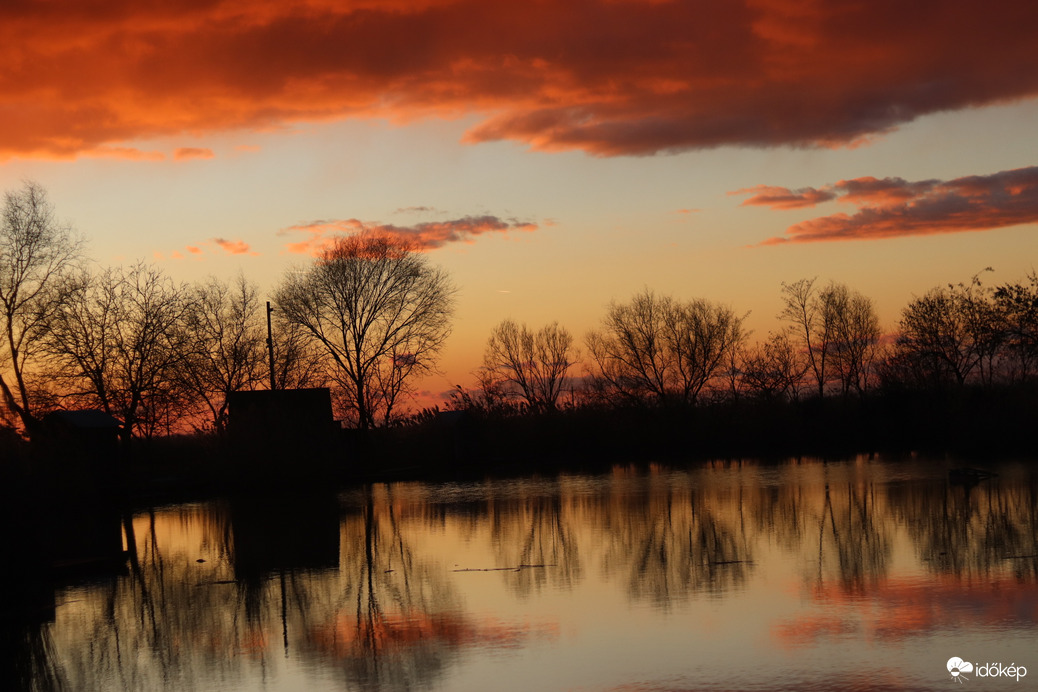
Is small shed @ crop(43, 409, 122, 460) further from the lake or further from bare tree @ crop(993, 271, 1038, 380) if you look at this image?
bare tree @ crop(993, 271, 1038, 380)

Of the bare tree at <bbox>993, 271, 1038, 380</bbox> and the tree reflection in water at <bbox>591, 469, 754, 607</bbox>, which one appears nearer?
the tree reflection in water at <bbox>591, 469, 754, 607</bbox>

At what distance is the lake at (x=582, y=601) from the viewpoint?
913cm

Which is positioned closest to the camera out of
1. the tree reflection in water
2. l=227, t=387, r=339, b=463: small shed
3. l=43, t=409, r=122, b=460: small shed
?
the tree reflection in water

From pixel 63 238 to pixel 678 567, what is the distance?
1435 inches

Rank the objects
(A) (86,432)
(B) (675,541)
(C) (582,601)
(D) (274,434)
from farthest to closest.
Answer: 1. (A) (86,432)
2. (D) (274,434)
3. (B) (675,541)
4. (C) (582,601)

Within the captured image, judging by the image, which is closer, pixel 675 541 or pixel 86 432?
pixel 675 541

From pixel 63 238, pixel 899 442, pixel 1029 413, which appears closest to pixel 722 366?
pixel 899 442

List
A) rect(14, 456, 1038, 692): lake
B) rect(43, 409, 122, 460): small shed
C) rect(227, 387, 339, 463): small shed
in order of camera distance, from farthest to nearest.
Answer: rect(227, 387, 339, 463): small shed, rect(43, 409, 122, 460): small shed, rect(14, 456, 1038, 692): lake

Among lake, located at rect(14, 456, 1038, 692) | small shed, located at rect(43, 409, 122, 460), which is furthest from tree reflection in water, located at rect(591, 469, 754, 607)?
small shed, located at rect(43, 409, 122, 460)

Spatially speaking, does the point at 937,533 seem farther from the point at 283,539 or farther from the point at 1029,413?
the point at 1029,413

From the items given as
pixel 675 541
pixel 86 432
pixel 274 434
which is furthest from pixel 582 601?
pixel 86 432

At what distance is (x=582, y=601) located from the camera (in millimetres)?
12297

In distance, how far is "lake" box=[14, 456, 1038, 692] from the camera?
913 cm

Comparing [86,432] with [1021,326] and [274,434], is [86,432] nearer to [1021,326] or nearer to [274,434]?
[274,434]
